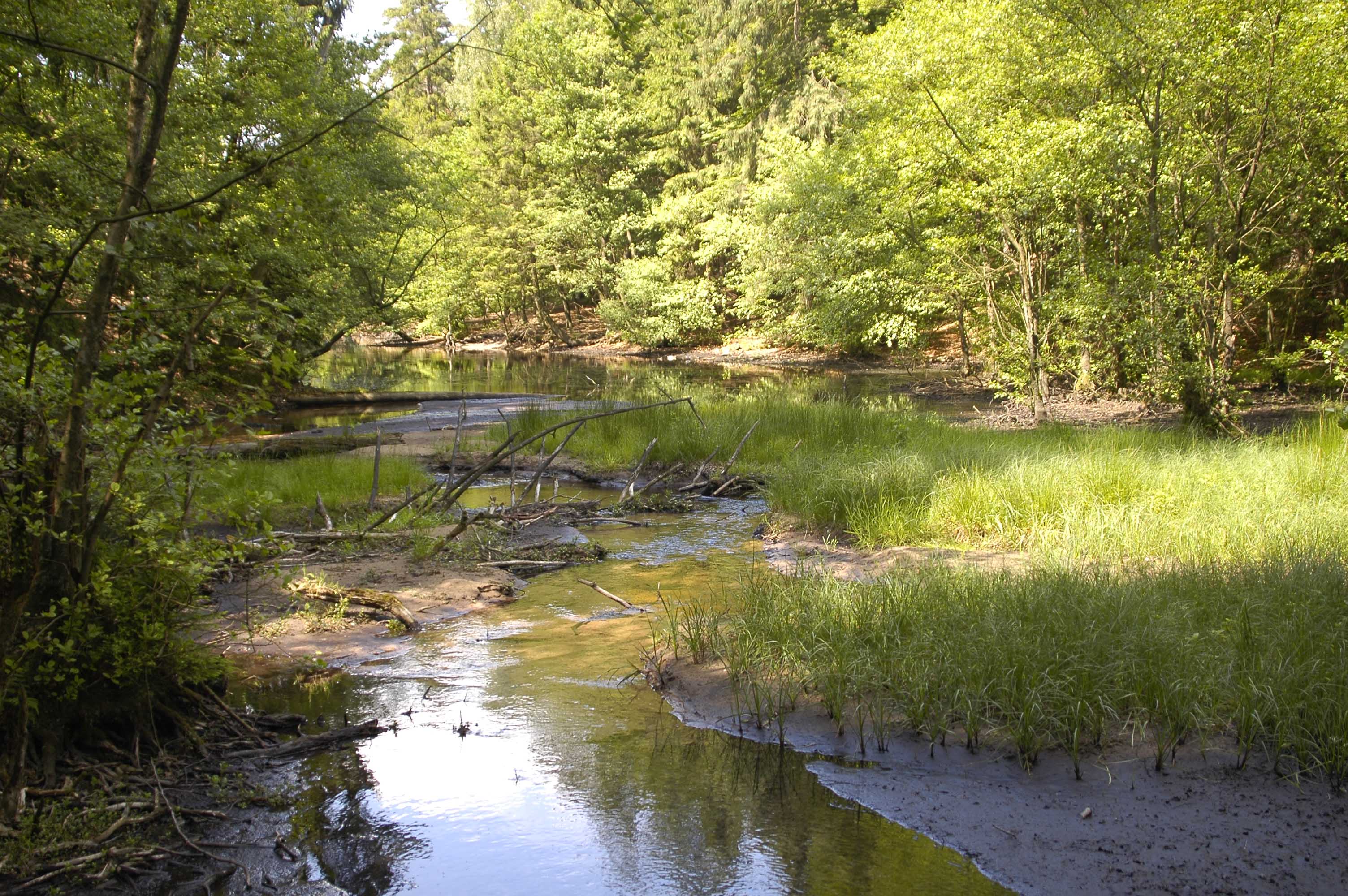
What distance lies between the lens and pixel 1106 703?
4.54 meters

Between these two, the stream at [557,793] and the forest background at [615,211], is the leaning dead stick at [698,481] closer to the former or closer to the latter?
the forest background at [615,211]

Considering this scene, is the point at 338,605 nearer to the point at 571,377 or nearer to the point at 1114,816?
the point at 1114,816

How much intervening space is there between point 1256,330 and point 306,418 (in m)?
20.6

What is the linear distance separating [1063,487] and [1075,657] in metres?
4.33

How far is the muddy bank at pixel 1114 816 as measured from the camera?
11.8 ft

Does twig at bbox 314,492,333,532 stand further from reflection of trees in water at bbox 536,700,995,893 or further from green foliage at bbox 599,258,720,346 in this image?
green foliage at bbox 599,258,720,346

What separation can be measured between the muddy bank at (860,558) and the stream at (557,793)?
Result: 6.02ft

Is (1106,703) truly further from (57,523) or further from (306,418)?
(306,418)

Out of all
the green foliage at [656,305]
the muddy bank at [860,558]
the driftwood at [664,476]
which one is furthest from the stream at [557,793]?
the green foliage at [656,305]

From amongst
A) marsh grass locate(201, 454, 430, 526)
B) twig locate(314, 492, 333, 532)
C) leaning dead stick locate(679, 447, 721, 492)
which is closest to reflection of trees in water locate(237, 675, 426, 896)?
twig locate(314, 492, 333, 532)

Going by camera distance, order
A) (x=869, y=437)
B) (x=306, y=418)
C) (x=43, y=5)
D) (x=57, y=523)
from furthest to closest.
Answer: (x=306, y=418), (x=869, y=437), (x=43, y=5), (x=57, y=523)

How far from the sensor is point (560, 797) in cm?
446

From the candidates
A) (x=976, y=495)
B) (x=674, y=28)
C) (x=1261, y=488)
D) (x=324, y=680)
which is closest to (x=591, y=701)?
(x=324, y=680)

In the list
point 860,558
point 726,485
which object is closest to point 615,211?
point 726,485
